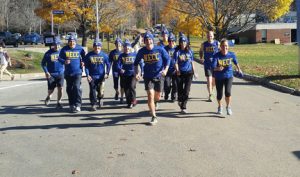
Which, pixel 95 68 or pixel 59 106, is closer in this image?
pixel 95 68

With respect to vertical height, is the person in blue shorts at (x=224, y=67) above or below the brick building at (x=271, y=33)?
below

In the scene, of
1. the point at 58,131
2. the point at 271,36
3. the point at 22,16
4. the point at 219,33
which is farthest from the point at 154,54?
the point at 271,36

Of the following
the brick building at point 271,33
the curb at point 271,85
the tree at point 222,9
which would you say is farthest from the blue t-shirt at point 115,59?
the brick building at point 271,33

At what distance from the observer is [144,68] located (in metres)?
9.70

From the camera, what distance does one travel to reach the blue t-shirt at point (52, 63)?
39.4ft

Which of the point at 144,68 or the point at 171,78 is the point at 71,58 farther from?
the point at 171,78

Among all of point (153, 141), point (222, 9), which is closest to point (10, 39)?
point (222, 9)

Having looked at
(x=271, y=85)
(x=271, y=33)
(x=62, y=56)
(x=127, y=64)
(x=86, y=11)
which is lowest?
(x=271, y=85)

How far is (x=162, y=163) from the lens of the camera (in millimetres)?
6512

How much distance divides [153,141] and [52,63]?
5167mm

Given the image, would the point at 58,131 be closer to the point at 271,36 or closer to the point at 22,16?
the point at 22,16

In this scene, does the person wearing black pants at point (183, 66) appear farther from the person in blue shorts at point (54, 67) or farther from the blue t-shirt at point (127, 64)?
the person in blue shorts at point (54, 67)

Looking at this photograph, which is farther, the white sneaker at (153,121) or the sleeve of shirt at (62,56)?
the sleeve of shirt at (62,56)

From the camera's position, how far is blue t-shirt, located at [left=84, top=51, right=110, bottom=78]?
11477 mm
